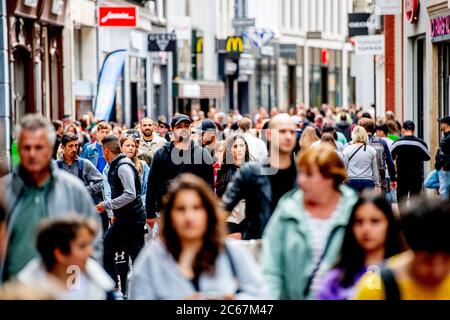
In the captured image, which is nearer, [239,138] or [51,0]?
[239,138]

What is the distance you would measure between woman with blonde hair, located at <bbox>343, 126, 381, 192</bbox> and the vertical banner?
41.9 ft

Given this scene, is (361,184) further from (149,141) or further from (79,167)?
(79,167)

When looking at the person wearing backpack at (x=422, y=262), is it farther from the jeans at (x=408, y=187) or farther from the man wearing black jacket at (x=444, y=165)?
the jeans at (x=408, y=187)

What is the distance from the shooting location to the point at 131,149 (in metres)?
15.8

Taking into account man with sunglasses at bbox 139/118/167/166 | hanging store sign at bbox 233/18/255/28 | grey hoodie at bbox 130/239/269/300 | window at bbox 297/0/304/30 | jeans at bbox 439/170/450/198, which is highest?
window at bbox 297/0/304/30

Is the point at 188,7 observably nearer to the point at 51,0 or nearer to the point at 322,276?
the point at 51,0

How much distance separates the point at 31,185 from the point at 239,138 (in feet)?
21.9

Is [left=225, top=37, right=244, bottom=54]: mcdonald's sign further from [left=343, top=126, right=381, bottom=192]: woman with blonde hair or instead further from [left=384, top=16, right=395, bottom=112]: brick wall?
[left=343, top=126, right=381, bottom=192]: woman with blonde hair

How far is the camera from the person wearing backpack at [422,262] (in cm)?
663

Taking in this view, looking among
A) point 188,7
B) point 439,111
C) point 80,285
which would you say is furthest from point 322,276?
point 188,7

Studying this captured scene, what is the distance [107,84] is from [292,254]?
22.6 metres

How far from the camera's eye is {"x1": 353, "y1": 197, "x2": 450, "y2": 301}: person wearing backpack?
6633mm

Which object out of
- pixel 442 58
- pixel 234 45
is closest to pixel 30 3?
pixel 442 58

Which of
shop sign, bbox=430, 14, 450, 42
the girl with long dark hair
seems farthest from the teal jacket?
shop sign, bbox=430, 14, 450, 42
